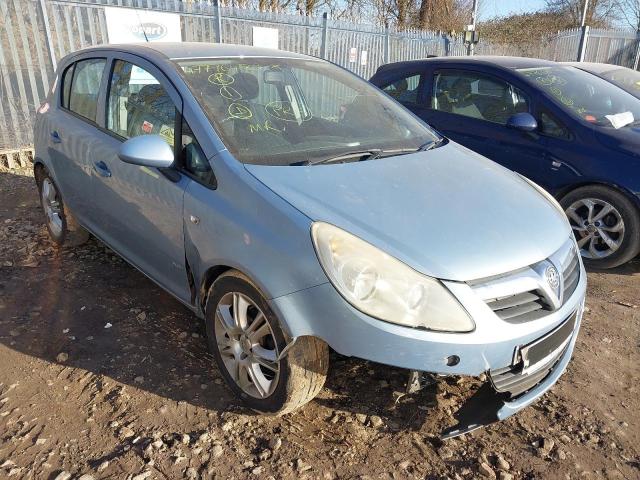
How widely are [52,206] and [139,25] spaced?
5.08 meters

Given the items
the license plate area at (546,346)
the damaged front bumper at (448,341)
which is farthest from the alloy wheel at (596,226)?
the damaged front bumper at (448,341)

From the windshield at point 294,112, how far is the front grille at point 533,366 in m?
1.27

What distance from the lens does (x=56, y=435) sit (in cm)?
240

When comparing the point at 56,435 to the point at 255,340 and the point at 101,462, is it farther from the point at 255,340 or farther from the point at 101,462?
the point at 255,340

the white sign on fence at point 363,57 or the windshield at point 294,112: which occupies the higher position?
the windshield at point 294,112

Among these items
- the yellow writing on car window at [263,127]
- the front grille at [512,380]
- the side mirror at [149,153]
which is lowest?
the front grille at [512,380]

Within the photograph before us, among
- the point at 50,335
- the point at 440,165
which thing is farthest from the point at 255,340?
the point at 50,335

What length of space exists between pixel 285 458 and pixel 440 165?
5.50ft

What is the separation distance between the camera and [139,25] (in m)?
8.41

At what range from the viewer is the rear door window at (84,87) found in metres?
3.61

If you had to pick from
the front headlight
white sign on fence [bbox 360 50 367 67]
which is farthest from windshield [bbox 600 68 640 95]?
white sign on fence [bbox 360 50 367 67]

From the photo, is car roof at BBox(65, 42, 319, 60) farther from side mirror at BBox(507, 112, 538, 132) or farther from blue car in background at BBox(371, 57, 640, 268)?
blue car in background at BBox(371, 57, 640, 268)

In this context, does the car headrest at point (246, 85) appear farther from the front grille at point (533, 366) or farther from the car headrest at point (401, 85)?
the car headrest at point (401, 85)

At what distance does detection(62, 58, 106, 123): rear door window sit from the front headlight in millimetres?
2399
